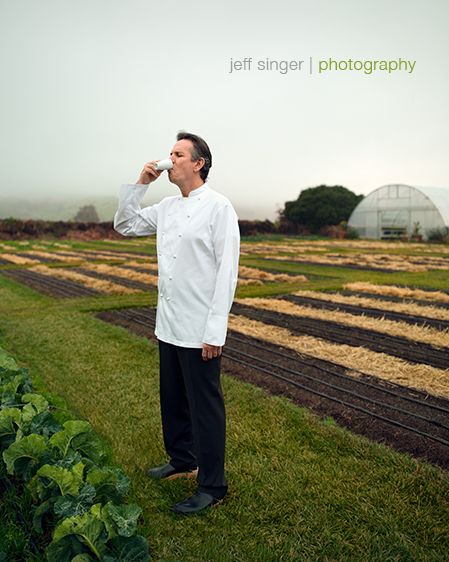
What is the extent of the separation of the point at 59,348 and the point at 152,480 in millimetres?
3629

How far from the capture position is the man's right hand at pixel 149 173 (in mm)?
3036

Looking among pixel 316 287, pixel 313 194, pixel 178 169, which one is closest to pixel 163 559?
pixel 178 169

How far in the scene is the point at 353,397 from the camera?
4.68 m

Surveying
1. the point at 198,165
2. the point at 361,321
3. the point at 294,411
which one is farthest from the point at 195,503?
the point at 361,321

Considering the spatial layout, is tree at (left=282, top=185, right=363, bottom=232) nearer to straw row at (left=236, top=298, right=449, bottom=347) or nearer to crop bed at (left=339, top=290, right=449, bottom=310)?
crop bed at (left=339, top=290, right=449, bottom=310)

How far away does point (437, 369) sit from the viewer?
5523 mm

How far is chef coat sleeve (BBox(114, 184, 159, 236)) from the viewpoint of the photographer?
317cm

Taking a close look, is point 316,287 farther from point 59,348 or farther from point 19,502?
point 19,502

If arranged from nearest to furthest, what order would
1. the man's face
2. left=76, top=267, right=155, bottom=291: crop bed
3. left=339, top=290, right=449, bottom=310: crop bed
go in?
the man's face, left=339, top=290, right=449, bottom=310: crop bed, left=76, top=267, right=155, bottom=291: crop bed

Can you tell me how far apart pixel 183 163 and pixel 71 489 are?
1.75 metres

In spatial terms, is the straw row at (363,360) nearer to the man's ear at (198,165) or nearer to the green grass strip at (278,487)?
the green grass strip at (278,487)

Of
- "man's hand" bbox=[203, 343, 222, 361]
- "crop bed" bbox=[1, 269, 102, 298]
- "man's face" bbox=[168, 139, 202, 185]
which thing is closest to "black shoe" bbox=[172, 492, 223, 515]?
"man's hand" bbox=[203, 343, 222, 361]

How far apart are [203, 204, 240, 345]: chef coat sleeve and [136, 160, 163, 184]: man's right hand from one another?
529 mm

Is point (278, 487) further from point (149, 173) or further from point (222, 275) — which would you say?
point (149, 173)
